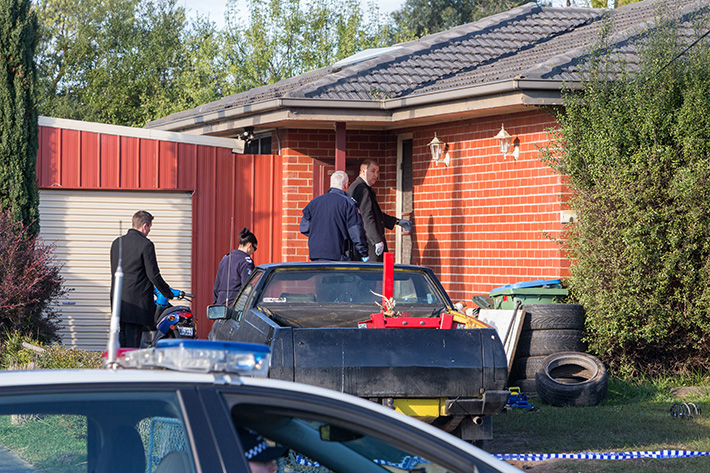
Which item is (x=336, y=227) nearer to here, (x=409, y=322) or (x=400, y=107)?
(x=400, y=107)

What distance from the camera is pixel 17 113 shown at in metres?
11.5

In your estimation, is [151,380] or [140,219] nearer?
[151,380]

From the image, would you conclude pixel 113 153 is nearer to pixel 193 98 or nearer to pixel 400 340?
pixel 400 340

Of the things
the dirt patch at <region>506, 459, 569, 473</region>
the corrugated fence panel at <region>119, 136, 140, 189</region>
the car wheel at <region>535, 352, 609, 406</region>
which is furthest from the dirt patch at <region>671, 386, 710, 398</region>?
the corrugated fence panel at <region>119, 136, 140, 189</region>

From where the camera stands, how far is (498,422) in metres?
8.65

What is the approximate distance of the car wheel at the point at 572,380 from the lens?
368 inches

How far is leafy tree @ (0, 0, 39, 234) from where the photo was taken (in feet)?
37.4

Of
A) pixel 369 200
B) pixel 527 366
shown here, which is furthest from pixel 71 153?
pixel 527 366

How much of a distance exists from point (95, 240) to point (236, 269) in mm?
4283

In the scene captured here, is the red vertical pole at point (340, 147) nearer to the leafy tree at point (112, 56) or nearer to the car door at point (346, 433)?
the car door at point (346, 433)

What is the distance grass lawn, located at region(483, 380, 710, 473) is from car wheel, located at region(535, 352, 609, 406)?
13 cm

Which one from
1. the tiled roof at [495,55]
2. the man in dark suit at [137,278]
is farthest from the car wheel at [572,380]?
the man in dark suit at [137,278]

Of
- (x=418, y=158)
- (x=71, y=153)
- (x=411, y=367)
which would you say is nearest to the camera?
(x=411, y=367)

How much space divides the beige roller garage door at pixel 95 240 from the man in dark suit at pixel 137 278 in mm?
4660
